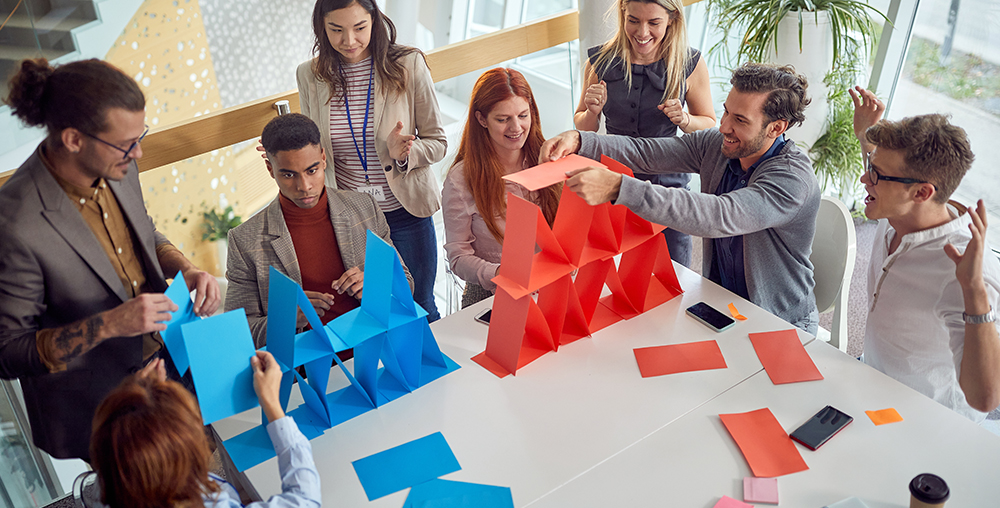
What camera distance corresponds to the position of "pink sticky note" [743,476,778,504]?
148 centimetres

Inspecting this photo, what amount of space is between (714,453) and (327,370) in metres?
0.98

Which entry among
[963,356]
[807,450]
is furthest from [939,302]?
[807,450]

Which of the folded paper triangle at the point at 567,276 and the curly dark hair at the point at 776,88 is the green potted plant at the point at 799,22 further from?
the folded paper triangle at the point at 567,276

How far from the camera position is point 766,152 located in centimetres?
213

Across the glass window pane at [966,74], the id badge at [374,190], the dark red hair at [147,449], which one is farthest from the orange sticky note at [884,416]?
the glass window pane at [966,74]

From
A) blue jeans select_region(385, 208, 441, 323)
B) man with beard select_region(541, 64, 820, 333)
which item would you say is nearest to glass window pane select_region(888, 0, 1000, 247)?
man with beard select_region(541, 64, 820, 333)

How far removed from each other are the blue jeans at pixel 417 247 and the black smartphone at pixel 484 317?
1.97 ft

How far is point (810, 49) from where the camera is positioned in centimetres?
360

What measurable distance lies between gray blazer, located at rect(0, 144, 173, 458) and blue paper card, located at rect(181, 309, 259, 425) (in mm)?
376

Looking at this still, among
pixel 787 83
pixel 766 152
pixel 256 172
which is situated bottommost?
pixel 256 172

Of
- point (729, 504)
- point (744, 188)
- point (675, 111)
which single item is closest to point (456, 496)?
point (729, 504)

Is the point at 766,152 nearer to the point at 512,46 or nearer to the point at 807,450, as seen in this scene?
the point at 807,450

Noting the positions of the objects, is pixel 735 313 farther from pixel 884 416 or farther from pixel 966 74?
pixel 966 74

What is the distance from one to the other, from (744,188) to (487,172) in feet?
2.92
